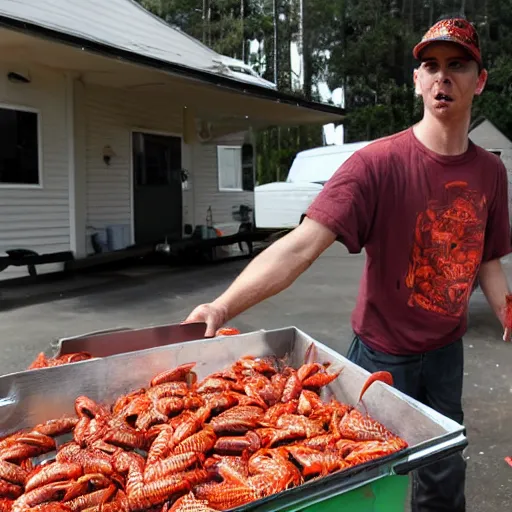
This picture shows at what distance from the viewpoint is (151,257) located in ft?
41.1

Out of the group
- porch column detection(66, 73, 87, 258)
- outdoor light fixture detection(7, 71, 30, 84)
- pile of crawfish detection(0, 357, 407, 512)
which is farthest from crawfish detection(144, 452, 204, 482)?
porch column detection(66, 73, 87, 258)

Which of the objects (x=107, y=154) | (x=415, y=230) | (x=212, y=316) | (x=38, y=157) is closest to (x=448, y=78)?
(x=415, y=230)

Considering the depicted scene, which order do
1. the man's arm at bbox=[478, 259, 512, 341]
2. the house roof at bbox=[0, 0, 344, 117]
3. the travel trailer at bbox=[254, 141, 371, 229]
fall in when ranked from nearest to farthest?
1. the man's arm at bbox=[478, 259, 512, 341]
2. the house roof at bbox=[0, 0, 344, 117]
3. the travel trailer at bbox=[254, 141, 371, 229]

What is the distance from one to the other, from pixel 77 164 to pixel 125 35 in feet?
7.93

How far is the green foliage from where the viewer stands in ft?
122

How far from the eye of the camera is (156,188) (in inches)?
487

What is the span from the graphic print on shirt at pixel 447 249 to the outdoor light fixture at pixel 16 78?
857cm

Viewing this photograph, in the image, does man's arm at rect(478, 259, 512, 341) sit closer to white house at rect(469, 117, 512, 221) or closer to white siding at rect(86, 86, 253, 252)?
white siding at rect(86, 86, 253, 252)

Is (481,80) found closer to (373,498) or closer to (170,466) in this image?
(373,498)

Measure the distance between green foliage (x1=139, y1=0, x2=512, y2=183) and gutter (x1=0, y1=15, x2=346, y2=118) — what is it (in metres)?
25.3

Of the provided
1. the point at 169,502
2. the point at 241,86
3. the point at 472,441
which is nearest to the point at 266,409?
the point at 169,502

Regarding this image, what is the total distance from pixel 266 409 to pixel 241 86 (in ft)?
27.6

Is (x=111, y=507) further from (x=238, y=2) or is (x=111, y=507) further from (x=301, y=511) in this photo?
(x=238, y=2)

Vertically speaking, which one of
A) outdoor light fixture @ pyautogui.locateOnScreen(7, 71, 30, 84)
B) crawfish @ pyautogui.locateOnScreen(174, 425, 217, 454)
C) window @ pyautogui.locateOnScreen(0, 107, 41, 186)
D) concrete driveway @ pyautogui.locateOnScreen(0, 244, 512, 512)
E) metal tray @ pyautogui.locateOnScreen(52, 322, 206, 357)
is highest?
outdoor light fixture @ pyautogui.locateOnScreen(7, 71, 30, 84)
